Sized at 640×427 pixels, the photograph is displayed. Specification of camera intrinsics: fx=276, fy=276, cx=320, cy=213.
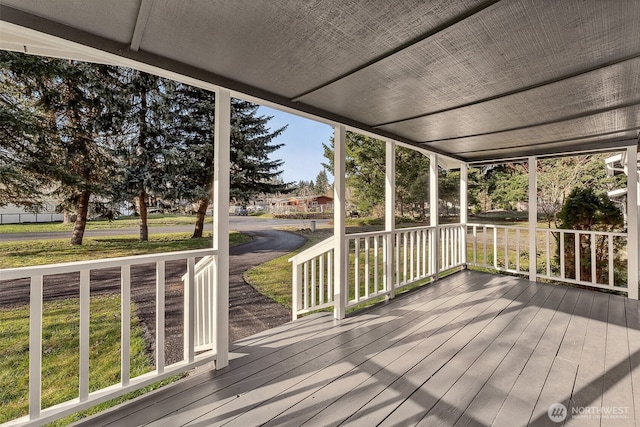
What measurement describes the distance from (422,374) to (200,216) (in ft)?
9.48

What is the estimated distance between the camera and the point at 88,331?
63.7 inches

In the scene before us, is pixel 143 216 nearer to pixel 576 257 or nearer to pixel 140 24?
pixel 140 24

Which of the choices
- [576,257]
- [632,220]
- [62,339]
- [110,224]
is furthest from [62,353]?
[632,220]

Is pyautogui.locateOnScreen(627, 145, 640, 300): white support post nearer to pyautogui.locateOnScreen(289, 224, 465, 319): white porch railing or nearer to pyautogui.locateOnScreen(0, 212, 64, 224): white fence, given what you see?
pyautogui.locateOnScreen(289, 224, 465, 319): white porch railing

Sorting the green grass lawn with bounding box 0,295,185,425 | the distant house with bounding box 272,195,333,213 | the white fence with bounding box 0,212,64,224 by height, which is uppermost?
the distant house with bounding box 272,195,333,213

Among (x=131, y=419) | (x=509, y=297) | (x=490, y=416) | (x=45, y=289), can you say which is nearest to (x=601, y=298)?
(x=509, y=297)

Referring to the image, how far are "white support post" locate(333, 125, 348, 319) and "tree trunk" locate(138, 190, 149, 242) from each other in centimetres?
205

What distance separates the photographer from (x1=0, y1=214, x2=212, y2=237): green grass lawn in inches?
91.4

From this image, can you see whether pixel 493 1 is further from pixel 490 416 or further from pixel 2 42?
pixel 2 42

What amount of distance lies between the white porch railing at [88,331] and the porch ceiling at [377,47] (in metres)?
1.22

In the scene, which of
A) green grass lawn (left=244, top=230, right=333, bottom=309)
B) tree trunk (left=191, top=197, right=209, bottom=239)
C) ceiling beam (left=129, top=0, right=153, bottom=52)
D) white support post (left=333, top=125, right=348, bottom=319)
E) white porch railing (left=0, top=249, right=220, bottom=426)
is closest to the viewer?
ceiling beam (left=129, top=0, right=153, bottom=52)

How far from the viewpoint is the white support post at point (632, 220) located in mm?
3635

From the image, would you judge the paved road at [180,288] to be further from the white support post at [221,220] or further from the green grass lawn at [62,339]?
the white support post at [221,220]

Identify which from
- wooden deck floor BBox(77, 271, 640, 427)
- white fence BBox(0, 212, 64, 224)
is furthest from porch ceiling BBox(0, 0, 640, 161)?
wooden deck floor BBox(77, 271, 640, 427)
